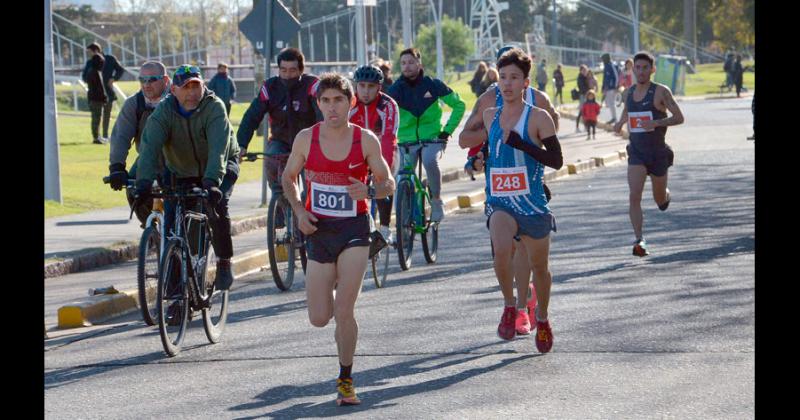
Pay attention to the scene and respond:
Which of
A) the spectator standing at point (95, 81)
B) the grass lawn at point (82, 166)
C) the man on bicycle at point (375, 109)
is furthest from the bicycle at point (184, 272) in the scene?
the spectator standing at point (95, 81)

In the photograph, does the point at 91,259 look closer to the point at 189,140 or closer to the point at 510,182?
the point at 189,140

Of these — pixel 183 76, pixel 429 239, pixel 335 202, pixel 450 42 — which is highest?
pixel 450 42

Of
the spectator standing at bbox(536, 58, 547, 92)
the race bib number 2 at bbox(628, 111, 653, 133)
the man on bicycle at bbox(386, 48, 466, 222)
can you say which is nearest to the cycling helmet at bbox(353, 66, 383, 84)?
the man on bicycle at bbox(386, 48, 466, 222)

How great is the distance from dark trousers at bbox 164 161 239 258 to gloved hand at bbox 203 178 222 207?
1.31 feet

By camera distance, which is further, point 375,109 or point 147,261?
point 375,109

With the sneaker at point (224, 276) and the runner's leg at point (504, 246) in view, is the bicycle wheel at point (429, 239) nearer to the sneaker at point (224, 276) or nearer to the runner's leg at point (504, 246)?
the sneaker at point (224, 276)

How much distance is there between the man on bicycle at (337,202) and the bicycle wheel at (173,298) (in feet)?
4.67

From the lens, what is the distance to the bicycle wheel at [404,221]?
12.5 meters

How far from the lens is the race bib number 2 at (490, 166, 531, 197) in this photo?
8484 mm

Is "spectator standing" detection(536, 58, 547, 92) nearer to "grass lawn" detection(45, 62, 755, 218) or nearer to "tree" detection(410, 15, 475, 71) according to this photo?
"grass lawn" detection(45, 62, 755, 218)

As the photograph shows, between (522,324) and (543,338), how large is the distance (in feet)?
2.37

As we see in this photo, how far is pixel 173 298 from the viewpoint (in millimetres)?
8836

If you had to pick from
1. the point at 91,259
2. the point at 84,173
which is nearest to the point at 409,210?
the point at 91,259
